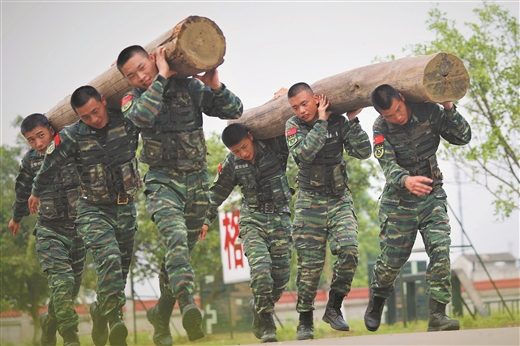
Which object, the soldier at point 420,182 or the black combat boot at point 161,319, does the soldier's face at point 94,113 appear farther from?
the soldier at point 420,182

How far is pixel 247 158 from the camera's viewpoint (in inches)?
397

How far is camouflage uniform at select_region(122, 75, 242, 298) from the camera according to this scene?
307 inches

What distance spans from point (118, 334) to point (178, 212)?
142cm

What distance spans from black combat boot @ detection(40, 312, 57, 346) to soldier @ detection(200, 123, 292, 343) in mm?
2692

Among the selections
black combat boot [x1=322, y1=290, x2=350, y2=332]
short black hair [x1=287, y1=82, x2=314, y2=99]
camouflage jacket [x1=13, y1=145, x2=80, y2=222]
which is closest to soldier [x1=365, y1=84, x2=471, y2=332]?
black combat boot [x1=322, y1=290, x2=350, y2=332]

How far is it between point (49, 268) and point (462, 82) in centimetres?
498

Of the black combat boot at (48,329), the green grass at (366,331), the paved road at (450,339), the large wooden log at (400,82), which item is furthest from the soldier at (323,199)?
the green grass at (366,331)

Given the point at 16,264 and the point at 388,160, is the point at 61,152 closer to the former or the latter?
the point at 388,160

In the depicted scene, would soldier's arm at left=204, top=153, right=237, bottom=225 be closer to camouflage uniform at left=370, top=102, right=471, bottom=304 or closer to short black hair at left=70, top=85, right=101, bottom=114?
short black hair at left=70, top=85, right=101, bottom=114

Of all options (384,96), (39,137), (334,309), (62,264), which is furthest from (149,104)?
(39,137)

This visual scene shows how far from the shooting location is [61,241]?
10.4 metres

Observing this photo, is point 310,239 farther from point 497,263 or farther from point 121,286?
point 497,263

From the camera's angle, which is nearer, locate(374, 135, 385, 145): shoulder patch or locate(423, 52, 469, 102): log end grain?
locate(423, 52, 469, 102): log end grain

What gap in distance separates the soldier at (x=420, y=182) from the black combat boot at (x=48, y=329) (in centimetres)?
470
